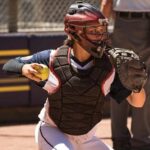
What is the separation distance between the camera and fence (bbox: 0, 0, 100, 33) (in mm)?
7406

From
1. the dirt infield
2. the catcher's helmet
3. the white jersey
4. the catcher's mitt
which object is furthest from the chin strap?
the dirt infield

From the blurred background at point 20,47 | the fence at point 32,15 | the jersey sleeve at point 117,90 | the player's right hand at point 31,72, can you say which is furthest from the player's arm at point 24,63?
the fence at point 32,15

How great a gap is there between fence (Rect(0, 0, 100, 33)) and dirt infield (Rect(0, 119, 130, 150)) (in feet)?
4.09

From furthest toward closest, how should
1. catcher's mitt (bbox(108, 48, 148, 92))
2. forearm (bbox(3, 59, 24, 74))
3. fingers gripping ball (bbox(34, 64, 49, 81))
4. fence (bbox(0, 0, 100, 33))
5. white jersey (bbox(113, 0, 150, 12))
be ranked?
fence (bbox(0, 0, 100, 33)) → white jersey (bbox(113, 0, 150, 12)) → forearm (bbox(3, 59, 24, 74)) → catcher's mitt (bbox(108, 48, 148, 92)) → fingers gripping ball (bbox(34, 64, 49, 81))

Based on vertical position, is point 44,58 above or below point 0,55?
above

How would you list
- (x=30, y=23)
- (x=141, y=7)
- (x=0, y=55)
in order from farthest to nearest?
(x=30, y=23) → (x=0, y=55) → (x=141, y=7)

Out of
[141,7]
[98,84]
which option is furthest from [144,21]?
[98,84]

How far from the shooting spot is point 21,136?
6.47 metres

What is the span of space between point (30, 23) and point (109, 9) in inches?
93.9

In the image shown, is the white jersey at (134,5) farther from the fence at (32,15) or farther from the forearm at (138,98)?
the fence at (32,15)

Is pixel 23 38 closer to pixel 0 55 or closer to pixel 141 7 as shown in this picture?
pixel 0 55

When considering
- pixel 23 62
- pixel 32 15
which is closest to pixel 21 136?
pixel 32 15

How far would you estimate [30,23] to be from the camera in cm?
766

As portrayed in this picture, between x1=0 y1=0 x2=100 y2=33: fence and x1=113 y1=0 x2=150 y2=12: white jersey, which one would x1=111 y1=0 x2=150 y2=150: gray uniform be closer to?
x1=113 y1=0 x2=150 y2=12: white jersey
